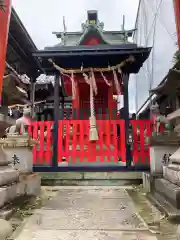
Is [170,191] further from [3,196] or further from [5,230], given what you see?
[3,196]

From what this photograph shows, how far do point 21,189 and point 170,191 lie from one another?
2.65 meters

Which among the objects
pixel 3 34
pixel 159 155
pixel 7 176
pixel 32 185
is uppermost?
pixel 3 34

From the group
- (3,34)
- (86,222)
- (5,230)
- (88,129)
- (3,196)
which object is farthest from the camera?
(88,129)

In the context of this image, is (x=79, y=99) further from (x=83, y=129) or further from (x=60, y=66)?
(x=83, y=129)

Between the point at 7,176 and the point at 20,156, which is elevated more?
the point at 20,156

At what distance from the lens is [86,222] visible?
3.12 meters

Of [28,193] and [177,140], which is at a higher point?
[177,140]

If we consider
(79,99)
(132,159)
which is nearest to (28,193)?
(132,159)

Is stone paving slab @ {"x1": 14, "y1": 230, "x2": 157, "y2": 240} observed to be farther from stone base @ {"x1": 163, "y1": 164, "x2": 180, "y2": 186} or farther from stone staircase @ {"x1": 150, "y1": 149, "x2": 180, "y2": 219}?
stone base @ {"x1": 163, "y1": 164, "x2": 180, "y2": 186}

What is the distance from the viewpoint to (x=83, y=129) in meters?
7.78

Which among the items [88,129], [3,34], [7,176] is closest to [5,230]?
[7,176]

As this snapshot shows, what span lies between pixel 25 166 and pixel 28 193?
0.73 meters

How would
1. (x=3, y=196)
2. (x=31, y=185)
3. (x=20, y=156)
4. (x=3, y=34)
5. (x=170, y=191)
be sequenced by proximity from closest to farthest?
1. (x=3, y=196)
2. (x=170, y=191)
3. (x=3, y=34)
4. (x=31, y=185)
5. (x=20, y=156)

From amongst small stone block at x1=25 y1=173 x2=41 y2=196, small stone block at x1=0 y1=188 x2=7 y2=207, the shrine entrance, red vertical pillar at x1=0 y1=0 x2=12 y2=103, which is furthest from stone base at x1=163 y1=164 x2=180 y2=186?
the shrine entrance
